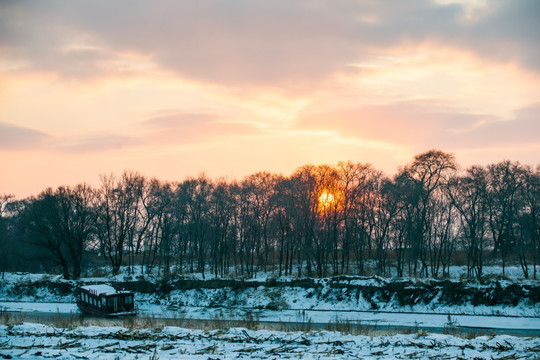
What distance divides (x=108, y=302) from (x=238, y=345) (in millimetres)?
24553

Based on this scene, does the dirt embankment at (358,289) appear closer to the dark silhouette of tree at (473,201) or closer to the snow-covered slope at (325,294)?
the snow-covered slope at (325,294)

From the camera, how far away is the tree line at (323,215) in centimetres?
5428

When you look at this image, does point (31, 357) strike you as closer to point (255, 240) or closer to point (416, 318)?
point (416, 318)

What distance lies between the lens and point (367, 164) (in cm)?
5994

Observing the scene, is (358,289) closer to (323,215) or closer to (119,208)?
(323,215)

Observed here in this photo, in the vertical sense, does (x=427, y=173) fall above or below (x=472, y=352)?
above

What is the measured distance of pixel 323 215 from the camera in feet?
190

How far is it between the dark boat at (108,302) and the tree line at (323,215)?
44.7ft

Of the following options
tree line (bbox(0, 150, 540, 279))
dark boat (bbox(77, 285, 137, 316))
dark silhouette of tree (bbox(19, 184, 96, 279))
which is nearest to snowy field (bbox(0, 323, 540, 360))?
dark boat (bbox(77, 285, 137, 316))

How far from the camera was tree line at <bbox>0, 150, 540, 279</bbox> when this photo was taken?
54281 millimetres

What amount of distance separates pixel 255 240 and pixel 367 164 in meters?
20.1

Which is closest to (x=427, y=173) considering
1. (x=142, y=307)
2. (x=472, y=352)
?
(x=142, y=307)

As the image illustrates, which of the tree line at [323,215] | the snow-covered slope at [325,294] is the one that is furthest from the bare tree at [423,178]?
the snow-covered slope at [325,294]

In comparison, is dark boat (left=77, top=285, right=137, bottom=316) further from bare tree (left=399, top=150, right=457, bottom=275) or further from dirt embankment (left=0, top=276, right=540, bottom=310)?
bare tree (left=399, top=150, right=457, bottom=275)
